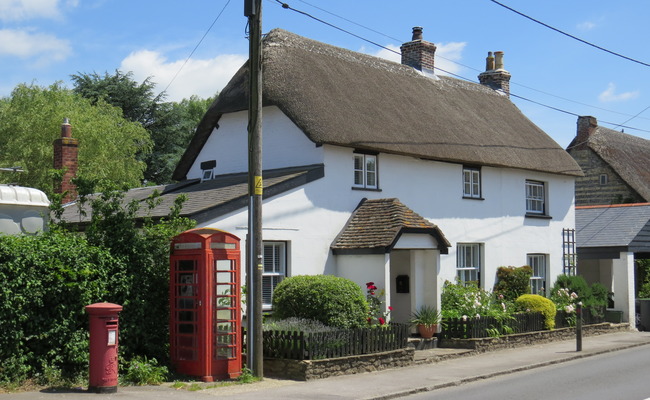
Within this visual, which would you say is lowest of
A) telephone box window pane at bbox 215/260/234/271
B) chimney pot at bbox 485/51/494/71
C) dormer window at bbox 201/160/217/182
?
telephone box window pane at bbox 215/260/234/271

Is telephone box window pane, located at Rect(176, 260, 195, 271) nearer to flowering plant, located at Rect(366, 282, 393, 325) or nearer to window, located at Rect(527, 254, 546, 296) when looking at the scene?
flowering plant, located at Rect(366, 282, 393, 325)

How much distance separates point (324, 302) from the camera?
1472 centimetres

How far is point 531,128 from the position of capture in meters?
27.2

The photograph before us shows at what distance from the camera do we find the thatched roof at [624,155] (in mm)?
38562

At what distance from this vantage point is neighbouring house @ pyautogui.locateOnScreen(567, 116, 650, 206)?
38469 mm

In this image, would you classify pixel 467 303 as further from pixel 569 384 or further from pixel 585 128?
pixel 585 128

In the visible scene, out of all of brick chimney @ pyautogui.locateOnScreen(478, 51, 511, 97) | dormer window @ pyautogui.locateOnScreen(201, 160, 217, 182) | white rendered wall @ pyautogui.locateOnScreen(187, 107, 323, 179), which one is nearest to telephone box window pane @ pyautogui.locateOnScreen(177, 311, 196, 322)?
white rendered wall @ pyautogui.locateOnScreen(187, 107, 323, 179)

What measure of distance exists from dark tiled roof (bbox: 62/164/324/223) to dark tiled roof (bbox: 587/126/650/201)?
2540 cm

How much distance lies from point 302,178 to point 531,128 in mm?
12894

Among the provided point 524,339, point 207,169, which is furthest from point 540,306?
point 207,169

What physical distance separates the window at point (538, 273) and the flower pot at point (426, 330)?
765 cm

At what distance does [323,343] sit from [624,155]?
104 feet

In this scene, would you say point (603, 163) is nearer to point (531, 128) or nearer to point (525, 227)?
point (531, 128)

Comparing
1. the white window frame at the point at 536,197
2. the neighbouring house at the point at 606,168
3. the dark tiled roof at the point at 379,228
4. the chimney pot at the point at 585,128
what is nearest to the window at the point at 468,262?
the white window frame at the point at 536,197
